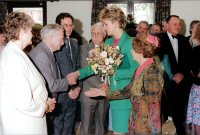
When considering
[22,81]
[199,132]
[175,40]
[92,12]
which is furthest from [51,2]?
[22,81]

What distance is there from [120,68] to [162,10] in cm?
698

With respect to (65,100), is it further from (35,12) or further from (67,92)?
(35,12)

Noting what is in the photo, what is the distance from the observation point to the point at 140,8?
33.9 ft

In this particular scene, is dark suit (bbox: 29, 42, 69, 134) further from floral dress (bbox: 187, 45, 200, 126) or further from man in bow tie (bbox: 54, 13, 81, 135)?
floral dress (bbox: 187, 45, 200, 126)

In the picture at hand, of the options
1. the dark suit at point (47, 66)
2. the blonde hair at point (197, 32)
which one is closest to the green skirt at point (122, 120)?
the dark suit at point (47, 66)

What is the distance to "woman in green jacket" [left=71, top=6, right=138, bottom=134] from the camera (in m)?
3.15

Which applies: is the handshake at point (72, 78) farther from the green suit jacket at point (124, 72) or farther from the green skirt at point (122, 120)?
the green skirt at point (122, 120)

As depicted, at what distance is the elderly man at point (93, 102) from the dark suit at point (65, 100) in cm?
22

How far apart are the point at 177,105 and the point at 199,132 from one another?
53.5 inches

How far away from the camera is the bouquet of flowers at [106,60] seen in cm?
321

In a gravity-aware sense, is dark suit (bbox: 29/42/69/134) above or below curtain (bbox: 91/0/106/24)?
below

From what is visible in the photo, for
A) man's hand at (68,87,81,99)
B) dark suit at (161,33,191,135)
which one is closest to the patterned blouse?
man's hand at (68,87,81,99)

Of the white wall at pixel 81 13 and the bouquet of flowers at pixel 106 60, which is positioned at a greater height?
the white wall at pixel 81 13

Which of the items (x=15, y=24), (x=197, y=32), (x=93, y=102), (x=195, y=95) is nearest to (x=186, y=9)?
(x=197, y=32)
